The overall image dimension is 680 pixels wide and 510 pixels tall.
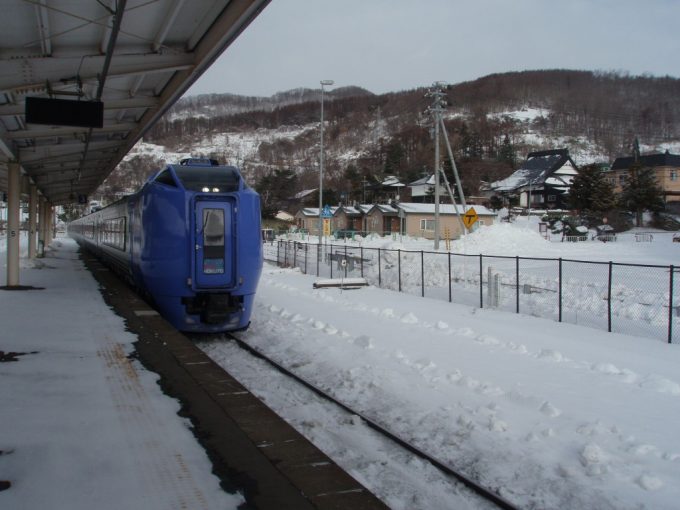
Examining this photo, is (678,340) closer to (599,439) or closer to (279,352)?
(599,439)

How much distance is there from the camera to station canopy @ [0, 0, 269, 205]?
25.1 ft

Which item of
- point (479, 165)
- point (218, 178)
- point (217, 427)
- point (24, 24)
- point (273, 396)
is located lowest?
point (273, 396)

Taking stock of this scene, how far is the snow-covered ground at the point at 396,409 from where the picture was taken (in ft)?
13.3

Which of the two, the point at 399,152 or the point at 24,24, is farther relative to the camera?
the point at 399,152

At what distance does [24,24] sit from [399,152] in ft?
397

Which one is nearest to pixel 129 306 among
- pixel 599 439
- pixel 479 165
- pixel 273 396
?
pixel 273 396

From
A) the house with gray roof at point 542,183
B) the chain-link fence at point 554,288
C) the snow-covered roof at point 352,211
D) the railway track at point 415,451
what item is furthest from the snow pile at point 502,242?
the house with gray roof at point 542,183

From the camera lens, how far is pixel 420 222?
63812 mm

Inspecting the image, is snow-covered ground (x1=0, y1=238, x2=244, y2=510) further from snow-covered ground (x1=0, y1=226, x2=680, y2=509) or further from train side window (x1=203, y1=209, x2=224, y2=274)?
train side window (x1=203, y1=209, x2=224, y2=274)

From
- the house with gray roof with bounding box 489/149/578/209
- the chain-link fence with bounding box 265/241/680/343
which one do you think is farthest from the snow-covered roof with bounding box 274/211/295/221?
Result: the chain-link fence with bounding box 265/241/680/343

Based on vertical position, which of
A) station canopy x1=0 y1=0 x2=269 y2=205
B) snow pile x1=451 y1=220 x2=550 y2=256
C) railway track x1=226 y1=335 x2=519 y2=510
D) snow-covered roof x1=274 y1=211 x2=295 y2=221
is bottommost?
railway track x1=226 y1=335 x2=519 y2=510

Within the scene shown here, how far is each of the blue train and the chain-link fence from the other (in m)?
6.38

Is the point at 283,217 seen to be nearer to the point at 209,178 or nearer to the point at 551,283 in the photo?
the point at 551,283

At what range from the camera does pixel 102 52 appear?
9102mm
